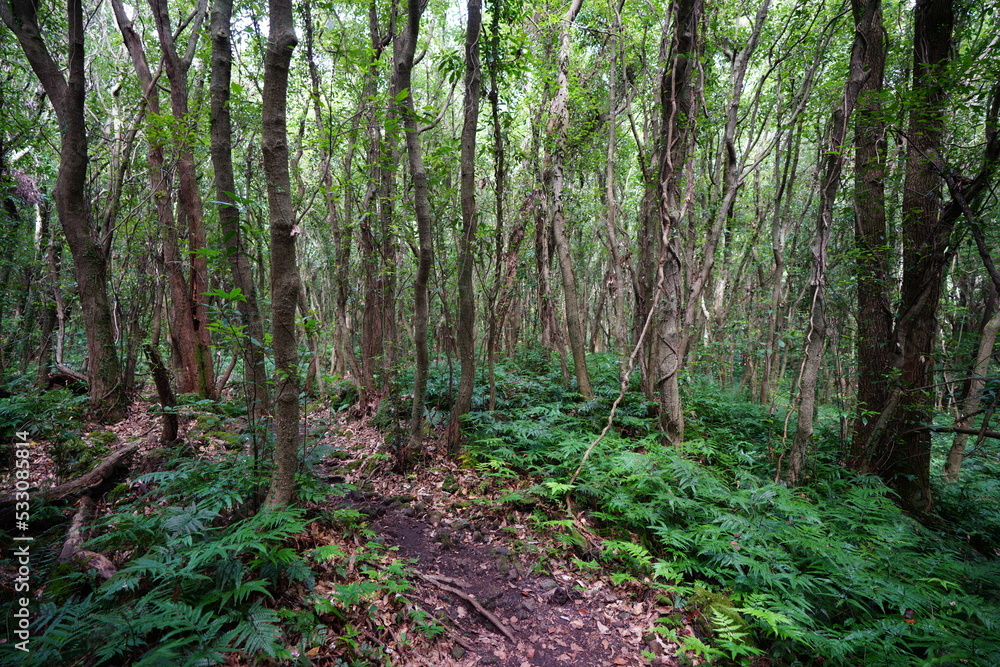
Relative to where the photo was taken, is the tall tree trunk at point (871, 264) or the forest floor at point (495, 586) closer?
the forest floor at point (495, 586)

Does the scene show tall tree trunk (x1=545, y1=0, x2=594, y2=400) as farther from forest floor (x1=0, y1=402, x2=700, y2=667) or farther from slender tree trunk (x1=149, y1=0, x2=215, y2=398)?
slender tree trunk (x1=149, y1=0, x2=215, y2=398)

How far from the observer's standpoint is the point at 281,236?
11.1ft

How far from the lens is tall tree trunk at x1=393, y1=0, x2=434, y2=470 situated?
17.9 ft

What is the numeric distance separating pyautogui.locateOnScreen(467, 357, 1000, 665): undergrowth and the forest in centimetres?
4

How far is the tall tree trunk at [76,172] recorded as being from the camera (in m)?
6.00

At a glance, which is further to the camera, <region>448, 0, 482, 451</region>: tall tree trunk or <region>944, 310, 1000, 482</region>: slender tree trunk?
<region>448, 0, 482, 451</region>: tall tree trunk

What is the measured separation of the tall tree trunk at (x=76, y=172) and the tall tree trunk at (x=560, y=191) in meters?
7.34

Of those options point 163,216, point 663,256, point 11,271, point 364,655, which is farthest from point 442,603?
point 11,271

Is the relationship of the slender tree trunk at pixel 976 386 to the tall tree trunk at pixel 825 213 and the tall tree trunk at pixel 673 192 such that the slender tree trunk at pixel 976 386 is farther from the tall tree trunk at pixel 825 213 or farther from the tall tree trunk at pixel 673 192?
the tall tree trunk at pixel 673 192

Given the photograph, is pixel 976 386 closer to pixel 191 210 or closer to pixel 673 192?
pixel 673 192

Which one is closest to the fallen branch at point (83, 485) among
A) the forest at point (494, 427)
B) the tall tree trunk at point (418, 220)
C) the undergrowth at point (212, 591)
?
the forest at point (494, 427)

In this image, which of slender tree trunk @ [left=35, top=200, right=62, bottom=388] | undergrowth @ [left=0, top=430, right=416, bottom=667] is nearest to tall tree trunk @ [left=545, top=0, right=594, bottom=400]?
undergrowth @ [left=0, top=430, right=416, bottom=667]

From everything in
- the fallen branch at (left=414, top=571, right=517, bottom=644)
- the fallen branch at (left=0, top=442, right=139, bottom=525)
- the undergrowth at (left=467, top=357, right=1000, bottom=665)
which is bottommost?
the fallen branch at (left=414, top=571, right=517, bottom=644)

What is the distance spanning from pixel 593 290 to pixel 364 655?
2112 cm
